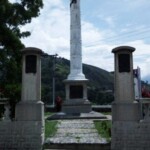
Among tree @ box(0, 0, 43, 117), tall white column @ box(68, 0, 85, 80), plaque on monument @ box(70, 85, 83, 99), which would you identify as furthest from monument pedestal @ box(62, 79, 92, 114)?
tree @ box(0, 0, 43, 117)

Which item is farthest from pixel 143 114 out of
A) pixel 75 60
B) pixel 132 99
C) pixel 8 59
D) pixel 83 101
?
pixel 75 60

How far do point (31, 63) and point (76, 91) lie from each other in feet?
51.1

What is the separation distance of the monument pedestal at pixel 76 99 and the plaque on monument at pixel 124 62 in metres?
15.0

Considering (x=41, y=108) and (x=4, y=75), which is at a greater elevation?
(x=4, y=75)

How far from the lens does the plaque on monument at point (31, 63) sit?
1327 cm

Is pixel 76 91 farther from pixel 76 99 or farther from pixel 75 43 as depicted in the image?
pixel 75 43

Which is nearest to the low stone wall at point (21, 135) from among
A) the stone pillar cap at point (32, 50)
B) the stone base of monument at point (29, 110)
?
the stone base of monument at point (29, 110)

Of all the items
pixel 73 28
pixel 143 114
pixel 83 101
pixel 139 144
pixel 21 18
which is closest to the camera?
pixel 139 144

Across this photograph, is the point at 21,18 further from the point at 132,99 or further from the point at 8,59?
the point at 132,99

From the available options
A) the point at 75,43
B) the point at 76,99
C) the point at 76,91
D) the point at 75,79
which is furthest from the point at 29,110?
the point at 75,43

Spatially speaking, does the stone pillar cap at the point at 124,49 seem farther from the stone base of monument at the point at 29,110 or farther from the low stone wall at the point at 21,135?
the low stone wall at the point at 21,135

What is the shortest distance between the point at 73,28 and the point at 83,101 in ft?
20.5

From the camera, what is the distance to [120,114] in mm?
12930

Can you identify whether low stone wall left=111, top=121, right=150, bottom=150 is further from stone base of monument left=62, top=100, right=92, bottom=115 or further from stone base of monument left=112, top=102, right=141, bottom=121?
stone base of monument left=62, top=100, right=92, bottom=115
